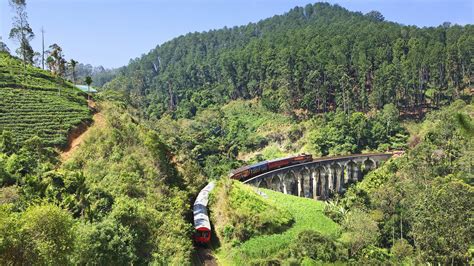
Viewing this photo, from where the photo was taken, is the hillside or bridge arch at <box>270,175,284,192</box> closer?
the hillside

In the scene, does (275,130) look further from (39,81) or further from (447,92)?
(39,81)

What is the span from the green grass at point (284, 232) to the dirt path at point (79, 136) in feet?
57.7

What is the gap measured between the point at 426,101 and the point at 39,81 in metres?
71.9

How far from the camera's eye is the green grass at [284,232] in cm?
2947

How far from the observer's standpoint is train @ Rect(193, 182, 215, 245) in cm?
2964

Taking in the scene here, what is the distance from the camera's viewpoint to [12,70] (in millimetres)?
50938

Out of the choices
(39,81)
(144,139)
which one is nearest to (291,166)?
(144,139)

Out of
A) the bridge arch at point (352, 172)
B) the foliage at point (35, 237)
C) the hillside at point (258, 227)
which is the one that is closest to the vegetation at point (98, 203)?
the foliage at point (35, 237)

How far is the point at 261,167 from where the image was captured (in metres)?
54.1

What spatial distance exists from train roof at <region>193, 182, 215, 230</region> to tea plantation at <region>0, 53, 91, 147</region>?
14.1 m

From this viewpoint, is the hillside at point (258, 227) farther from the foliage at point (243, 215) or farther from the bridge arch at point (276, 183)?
the bridge arch at point (276, 183)

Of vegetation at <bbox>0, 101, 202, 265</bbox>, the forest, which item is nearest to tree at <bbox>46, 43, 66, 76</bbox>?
the forest

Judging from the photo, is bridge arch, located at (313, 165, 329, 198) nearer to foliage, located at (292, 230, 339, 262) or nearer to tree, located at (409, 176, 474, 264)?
tree, located at (409, 176, 474, 264)

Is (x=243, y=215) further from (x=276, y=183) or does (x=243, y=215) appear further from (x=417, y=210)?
(x=276, y=183)
